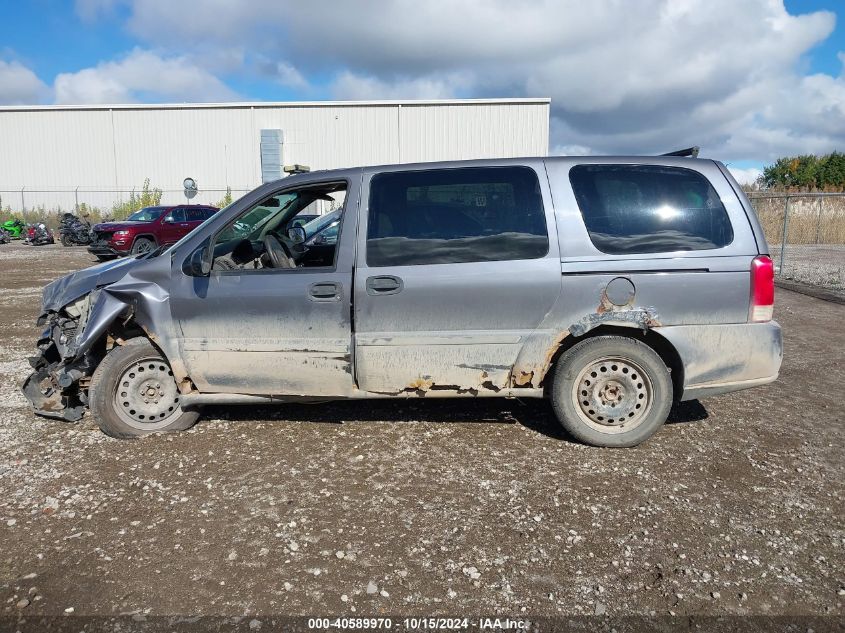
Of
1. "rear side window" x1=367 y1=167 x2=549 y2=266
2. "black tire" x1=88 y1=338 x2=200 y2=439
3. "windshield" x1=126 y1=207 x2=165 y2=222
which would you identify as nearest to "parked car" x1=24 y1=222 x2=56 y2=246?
"windshield" x1=126 y1=207 x2=165 y2=222

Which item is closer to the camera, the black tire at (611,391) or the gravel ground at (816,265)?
the black tire at (611,391)

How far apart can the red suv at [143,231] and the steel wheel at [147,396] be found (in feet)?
42.6

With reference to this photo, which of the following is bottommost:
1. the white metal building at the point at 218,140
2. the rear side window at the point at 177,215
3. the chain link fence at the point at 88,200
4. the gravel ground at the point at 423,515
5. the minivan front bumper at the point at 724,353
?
the gravel ground at the point at 423,515

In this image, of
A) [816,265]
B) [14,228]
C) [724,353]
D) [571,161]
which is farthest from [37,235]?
[816,265]

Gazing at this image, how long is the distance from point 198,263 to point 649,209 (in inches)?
122

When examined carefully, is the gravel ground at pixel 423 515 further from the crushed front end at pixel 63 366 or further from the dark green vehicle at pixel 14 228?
the dark green vehicle at pixel 14 228

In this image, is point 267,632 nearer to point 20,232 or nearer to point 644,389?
point 644,389

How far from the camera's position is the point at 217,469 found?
3885 mm

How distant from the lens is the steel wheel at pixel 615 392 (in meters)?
4.11

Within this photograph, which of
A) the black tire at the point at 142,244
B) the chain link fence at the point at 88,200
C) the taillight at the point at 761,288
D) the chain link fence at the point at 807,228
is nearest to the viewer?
the taillight at the point at 761,288

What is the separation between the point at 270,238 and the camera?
178 inches

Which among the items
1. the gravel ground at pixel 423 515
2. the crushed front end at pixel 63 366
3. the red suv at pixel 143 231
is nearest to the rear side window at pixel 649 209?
the gravel ground at pixel 423 515

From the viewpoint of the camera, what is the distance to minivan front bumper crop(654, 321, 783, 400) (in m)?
3.99

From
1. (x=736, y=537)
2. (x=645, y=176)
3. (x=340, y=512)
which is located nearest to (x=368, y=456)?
(x=340, y=512)
